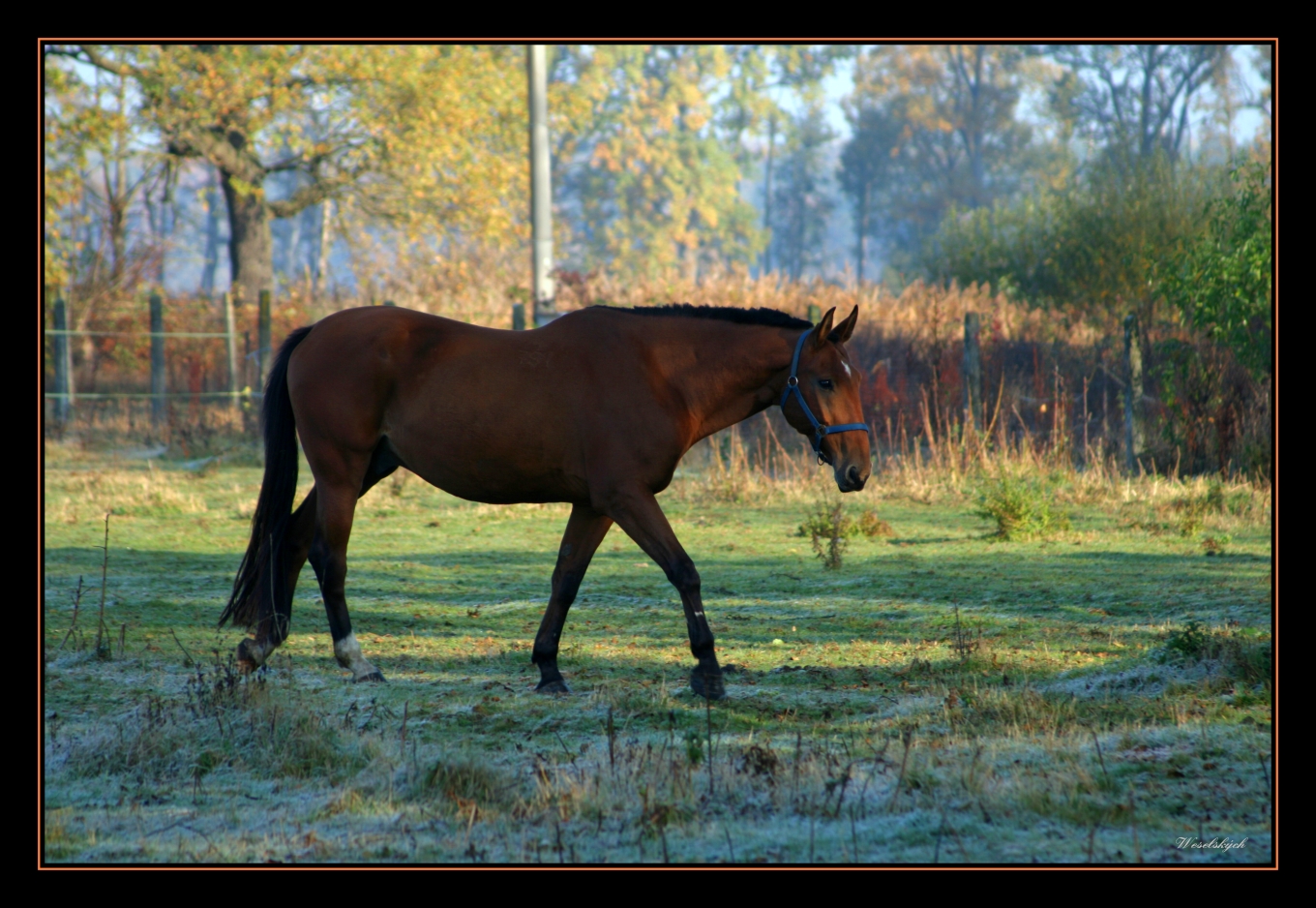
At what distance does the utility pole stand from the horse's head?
481 inches

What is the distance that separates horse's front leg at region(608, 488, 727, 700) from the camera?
18.8 ft

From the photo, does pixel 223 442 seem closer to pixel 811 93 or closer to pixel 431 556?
pixel 431 556

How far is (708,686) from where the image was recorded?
5.75m

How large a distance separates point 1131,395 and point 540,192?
29.3 ft

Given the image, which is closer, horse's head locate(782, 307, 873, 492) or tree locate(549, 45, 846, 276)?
→ horse's head locate(782, 307, 873, 492)

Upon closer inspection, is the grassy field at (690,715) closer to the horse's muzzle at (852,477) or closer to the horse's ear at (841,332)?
the horse's muzzle at (852,477)

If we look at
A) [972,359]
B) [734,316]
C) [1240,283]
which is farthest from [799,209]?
[734,316]

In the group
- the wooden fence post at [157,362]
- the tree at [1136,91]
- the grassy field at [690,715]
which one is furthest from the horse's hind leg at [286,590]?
the tree at [1136,91]

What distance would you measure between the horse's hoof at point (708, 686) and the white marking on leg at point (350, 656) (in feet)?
5.61

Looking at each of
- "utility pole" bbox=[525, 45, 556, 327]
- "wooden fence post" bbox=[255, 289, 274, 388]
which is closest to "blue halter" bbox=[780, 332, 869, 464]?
"utility pole" bbox=[525, 45, 556, 327]

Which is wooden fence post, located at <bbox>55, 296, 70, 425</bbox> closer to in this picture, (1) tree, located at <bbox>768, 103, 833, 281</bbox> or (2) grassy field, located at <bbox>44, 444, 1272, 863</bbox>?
(2) grassy field, located at <bbox>44, 444, 1272, 863</bbox>

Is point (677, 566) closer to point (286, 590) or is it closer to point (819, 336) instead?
point (819, 336)
